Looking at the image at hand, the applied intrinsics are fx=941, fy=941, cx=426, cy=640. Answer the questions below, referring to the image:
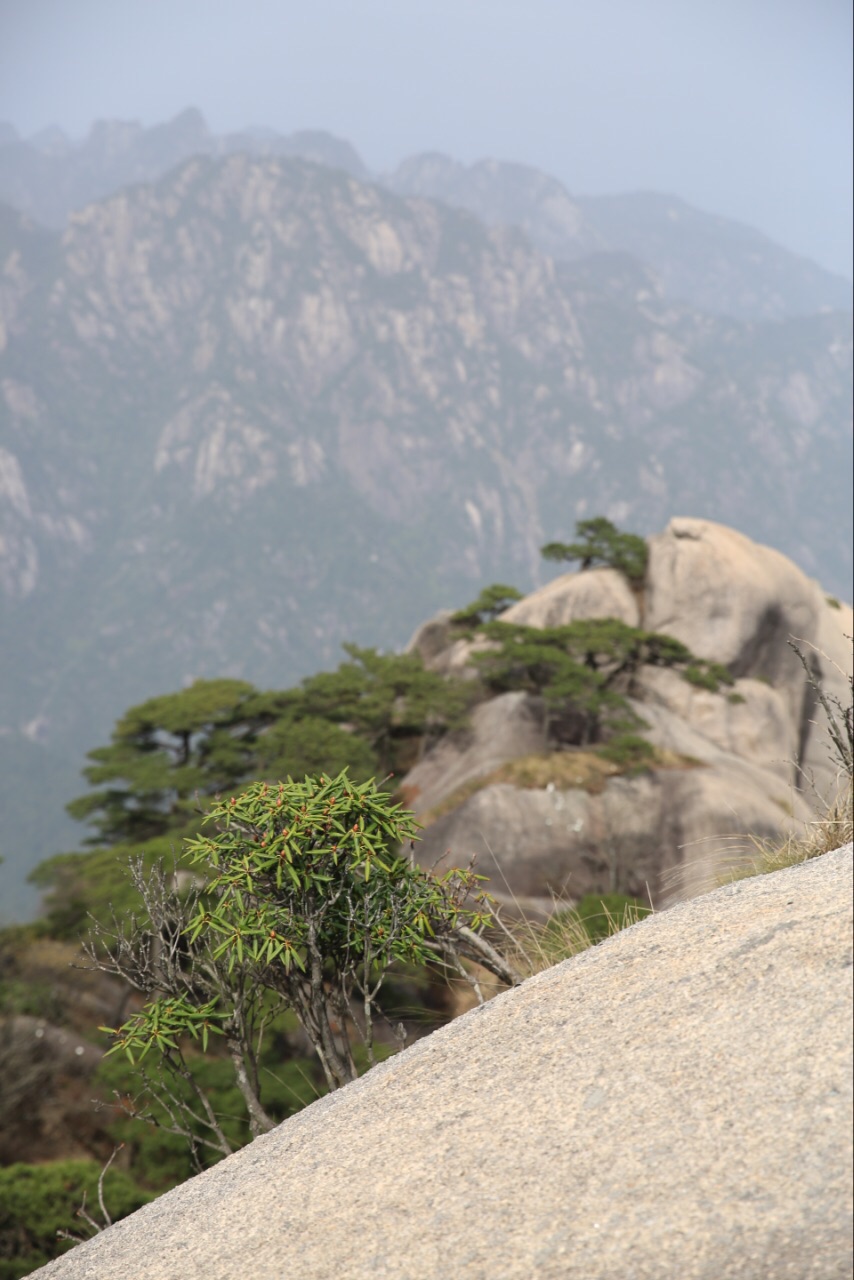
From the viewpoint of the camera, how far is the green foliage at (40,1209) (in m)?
18.5

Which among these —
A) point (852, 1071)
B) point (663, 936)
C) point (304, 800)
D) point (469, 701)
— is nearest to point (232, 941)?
point (304, 800)

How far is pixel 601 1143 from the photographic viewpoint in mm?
4684

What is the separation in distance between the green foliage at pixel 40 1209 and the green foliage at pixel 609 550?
33958mm

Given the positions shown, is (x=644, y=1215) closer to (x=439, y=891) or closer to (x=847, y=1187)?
(x=847, y=1187)

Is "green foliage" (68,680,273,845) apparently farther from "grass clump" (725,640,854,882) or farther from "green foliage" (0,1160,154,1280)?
"grass clump" (725,640,854,882)

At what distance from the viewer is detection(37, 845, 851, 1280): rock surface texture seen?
165 inches

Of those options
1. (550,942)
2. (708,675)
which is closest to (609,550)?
(708,675)

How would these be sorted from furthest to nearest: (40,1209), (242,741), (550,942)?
(242,741)
(40,1209)
(550,942)

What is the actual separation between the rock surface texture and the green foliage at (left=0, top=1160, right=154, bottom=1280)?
1517 centimetres

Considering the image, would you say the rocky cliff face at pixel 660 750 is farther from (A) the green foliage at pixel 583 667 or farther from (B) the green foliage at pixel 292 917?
(B) the green foliage at pixel 292 917

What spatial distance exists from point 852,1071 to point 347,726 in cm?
4298

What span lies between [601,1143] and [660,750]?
108 feet

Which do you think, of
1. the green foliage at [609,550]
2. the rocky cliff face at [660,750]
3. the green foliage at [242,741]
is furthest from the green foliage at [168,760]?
the green foliage at [609,550]

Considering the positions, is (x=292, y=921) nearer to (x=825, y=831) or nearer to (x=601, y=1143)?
(x=601, y=1143)
